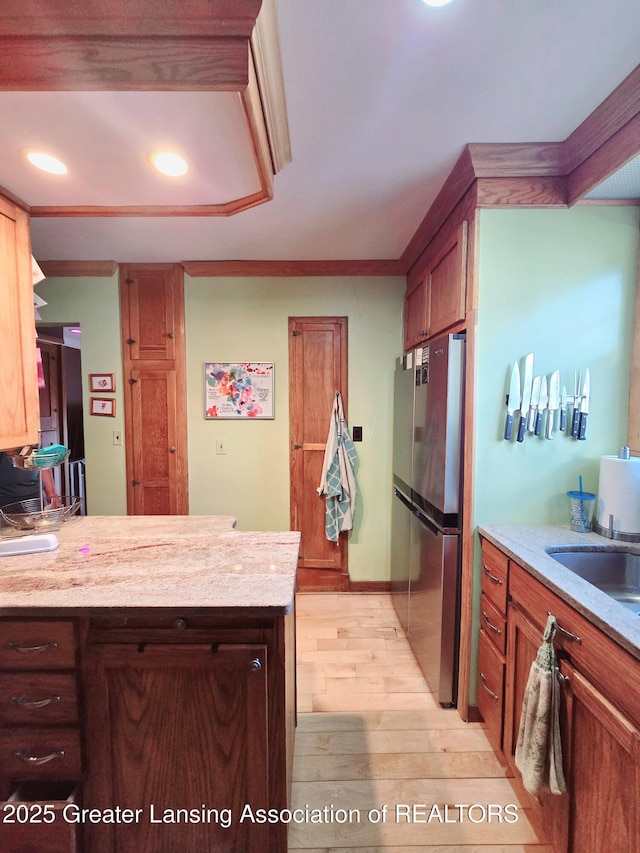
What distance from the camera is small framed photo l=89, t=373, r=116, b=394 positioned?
2.70 metres

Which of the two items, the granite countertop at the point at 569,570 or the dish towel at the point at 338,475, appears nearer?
the granite countertop at the point at 569,570

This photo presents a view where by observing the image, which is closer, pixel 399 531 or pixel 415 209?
pixel 415 209

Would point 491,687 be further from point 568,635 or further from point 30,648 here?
point 30,648

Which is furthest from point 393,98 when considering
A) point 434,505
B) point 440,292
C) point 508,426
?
point 434,505

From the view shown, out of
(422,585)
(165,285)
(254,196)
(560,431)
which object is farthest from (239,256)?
(422,585)

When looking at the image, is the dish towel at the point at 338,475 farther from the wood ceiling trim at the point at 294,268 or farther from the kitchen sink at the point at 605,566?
the kitchen sink at the point at 605,566

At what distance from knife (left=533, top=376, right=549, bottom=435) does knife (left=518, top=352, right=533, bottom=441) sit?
0.05 meters

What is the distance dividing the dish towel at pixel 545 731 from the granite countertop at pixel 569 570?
4.6 inches

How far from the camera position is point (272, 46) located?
40.0 inches

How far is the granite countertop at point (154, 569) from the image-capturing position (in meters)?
0.99

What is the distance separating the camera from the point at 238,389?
2.72 m

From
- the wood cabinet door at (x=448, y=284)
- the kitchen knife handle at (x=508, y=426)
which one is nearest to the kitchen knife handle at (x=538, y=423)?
→ the kitchen knife handle at (x=508, y=426)

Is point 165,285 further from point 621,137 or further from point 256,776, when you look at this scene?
point 256,776

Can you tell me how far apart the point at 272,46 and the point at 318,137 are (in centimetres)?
38
